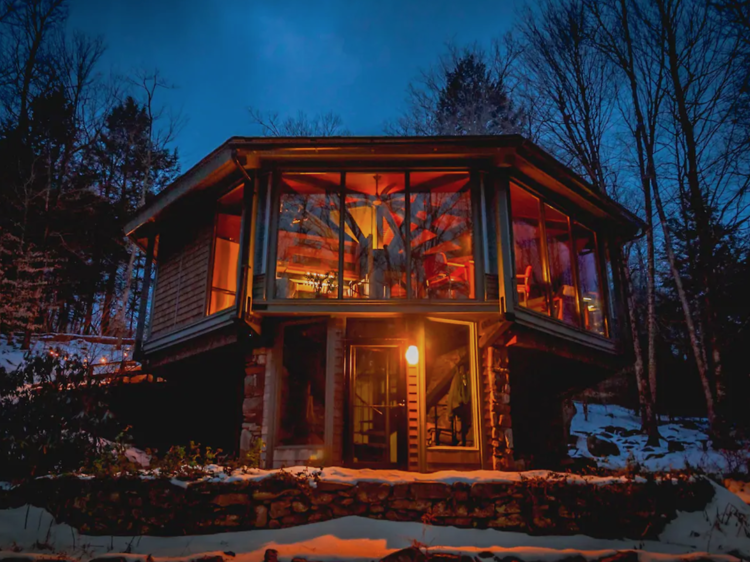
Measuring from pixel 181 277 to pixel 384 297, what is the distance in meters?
4.50

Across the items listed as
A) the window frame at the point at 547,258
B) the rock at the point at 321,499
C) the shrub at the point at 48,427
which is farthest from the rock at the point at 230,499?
the window frame at the point at 547,258

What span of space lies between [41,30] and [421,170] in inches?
724

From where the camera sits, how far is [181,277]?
10.7m

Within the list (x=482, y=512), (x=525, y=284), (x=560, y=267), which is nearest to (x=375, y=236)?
(x=525, y=284)

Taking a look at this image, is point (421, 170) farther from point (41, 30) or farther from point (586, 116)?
point (41, 30)

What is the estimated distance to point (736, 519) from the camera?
Answer: 19.7 feet

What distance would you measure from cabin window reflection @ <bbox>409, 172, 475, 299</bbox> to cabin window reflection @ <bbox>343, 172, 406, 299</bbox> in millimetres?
218

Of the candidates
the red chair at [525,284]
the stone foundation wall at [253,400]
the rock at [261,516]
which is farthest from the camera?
the red chair at [525,284]

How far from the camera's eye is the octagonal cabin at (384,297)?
8.40m

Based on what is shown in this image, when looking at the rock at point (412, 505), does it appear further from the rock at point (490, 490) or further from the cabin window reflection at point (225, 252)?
the cabin window reflection at point (225, 252)

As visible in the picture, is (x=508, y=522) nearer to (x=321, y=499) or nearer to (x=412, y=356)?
(x=321, y=499)

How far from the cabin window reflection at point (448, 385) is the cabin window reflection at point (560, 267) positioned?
1.92 meters

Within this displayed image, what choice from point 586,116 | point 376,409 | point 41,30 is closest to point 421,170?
point 376,409

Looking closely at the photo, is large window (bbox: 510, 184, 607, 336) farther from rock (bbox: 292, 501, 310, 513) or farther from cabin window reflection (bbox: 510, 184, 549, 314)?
rock (bbox: 292, 501, 310, 513)
